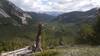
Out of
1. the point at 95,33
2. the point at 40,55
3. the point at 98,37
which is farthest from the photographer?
the point at 95,33

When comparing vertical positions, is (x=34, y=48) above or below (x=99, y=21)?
below

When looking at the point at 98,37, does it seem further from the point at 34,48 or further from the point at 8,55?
the point at 8,55

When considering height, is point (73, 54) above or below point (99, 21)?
below

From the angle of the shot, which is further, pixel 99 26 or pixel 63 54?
pixel 99 26

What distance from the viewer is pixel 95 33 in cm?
8056

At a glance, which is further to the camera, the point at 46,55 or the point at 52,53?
the point at 52,53

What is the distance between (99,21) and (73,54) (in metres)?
60.2

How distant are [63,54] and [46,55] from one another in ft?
7.16

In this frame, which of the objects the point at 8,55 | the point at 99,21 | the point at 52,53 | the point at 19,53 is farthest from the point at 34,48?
the point at 99,21

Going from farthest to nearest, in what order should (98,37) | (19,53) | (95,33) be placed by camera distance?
(95,33), (98,37), (19,53)

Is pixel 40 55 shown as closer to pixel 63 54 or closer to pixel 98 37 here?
pixel 63 54

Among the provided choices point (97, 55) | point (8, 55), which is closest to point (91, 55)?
point (97, 55)

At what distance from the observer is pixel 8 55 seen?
30.6 metres

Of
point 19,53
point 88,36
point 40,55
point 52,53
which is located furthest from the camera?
point 88,36
